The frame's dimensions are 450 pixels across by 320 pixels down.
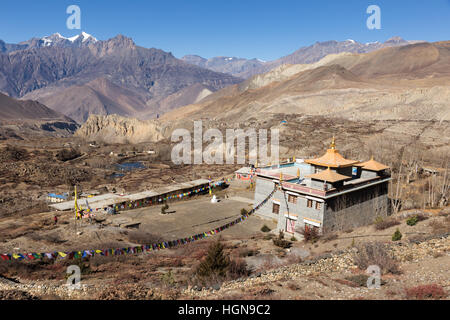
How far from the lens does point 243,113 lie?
122 m

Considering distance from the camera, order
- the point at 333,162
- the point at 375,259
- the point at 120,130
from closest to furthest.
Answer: the point at 375,259 < the point at 333,162 < the point at 120,130

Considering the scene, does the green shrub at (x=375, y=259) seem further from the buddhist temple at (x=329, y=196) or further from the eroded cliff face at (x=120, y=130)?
the eroded cliff face at (x=120, y=130)

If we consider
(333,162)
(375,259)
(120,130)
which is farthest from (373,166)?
(120,130)

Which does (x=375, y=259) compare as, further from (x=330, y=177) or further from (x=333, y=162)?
(x=333, y=162)

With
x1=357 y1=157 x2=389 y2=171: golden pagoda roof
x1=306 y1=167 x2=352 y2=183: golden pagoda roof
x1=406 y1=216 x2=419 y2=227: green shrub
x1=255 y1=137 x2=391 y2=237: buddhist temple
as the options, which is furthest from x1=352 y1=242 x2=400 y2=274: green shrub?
x1=357 y1=157 x2=389 y2=171: golden pagoda roof

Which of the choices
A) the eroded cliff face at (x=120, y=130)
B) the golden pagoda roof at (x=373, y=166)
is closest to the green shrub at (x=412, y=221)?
the golden pagoda roof at (x=373, y=166)

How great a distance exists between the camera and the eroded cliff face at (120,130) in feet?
431

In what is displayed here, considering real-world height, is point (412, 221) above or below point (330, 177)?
below

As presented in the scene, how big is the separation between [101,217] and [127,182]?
89.0 feet

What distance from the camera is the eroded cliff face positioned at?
13138cm

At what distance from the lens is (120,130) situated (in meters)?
139

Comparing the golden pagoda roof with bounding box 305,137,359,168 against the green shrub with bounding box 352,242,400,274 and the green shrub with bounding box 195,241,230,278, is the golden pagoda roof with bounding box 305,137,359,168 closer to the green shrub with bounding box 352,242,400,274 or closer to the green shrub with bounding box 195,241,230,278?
the green shrub with bounding box 352,242,400,274
